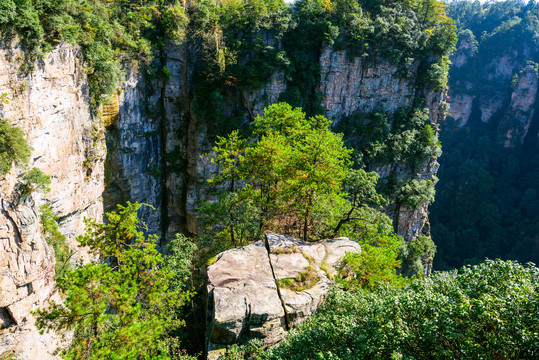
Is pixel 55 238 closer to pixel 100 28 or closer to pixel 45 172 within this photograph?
pixel 45 172

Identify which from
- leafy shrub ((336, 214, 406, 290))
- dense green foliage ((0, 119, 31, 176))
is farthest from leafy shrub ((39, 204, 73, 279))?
leafy shrub ((336, 214, 406, 290))

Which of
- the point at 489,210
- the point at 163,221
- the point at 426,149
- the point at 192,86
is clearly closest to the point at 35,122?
the point at 192,86

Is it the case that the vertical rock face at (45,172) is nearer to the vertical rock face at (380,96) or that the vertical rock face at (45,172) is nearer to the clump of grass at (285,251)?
the clump of grass at (285,251)

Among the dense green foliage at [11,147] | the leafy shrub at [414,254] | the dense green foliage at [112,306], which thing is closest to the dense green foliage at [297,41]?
the dense green foliage at [11,147]

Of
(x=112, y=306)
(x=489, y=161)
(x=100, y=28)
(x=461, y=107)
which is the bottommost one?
(x=489, y=161)

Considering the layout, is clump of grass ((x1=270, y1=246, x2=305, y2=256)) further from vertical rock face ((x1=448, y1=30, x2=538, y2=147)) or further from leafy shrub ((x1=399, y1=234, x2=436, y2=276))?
vertical rock face ((x1=448, y1=30, x2=538, y2=147))

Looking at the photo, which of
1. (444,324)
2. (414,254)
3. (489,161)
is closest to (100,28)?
(444,324)
